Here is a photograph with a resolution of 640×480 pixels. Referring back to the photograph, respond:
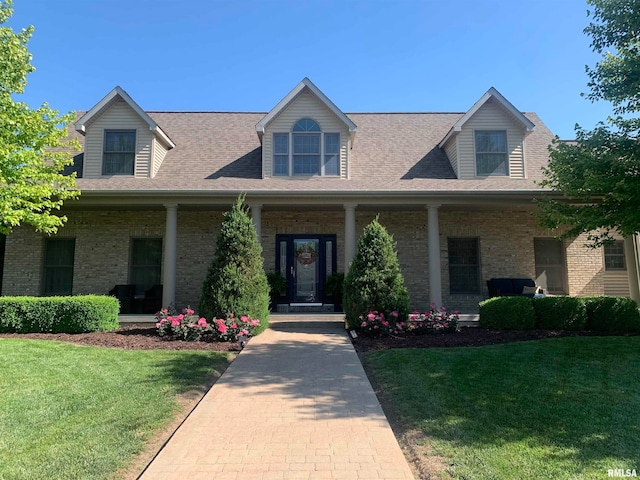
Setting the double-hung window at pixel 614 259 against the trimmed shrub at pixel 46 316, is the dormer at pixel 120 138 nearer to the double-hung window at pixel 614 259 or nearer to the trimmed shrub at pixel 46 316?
the trimmed shrub at pixel 46 316

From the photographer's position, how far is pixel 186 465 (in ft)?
10.9

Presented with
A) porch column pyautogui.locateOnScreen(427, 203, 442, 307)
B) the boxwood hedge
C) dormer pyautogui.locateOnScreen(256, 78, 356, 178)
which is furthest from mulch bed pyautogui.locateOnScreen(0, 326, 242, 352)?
the boxwood hedge

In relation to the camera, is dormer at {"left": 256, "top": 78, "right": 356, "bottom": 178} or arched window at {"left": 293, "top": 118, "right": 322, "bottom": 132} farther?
arched window at {"left": 293, "top": 118, "right": 322, "bottom": 132}

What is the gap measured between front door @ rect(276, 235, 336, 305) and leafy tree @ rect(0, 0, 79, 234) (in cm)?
623

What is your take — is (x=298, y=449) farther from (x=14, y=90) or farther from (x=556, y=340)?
(x=14, y=90)

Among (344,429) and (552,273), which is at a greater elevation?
(552,273)

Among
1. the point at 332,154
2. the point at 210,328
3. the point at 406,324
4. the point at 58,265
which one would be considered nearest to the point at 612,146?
the point at 406,324

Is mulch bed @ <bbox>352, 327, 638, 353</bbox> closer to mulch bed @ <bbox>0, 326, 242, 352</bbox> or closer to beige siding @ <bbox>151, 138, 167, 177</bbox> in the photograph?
mulch bed @ <bbox>0, 326, 242, 352</bbox>

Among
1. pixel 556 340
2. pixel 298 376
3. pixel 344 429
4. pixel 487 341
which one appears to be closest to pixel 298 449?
pixel 344 429

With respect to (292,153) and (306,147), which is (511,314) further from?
(292,153)

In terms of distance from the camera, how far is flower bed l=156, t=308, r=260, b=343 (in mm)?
8461

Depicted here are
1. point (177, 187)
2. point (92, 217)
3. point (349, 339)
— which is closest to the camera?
point (349, 339)

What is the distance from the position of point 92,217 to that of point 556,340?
13154mm

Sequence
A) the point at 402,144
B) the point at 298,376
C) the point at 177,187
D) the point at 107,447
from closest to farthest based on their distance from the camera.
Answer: the point at 107,447 < the point at 298,376 < the point at 177,187 < the point at 402,144
